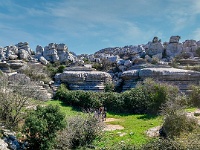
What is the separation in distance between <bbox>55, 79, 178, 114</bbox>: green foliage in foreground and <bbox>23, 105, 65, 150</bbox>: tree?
1485cm

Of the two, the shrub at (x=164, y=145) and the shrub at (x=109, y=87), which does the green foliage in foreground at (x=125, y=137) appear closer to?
the shrub at (x=164, y=145)

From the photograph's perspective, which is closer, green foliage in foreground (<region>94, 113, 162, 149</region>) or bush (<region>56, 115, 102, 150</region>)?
bush (<region>56, 115, 102, 150</region>)

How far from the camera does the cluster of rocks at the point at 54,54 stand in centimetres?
5788

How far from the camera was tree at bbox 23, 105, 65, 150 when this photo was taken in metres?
15.7

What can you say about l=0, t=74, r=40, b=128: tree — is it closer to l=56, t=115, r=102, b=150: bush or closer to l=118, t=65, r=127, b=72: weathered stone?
l=56, t=115, r=102, b=150: bush

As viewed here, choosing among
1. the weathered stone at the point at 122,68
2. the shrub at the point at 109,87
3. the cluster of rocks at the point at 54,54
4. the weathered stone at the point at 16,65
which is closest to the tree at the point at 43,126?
the shrub at the point at 109,87

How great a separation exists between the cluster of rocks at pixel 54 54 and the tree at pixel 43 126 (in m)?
39.5

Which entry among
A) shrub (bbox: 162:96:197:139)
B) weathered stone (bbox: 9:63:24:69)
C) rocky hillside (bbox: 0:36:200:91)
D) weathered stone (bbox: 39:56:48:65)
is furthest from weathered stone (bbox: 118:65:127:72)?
shrub (bbox: 162:96:197:139)

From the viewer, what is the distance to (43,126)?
1566cm

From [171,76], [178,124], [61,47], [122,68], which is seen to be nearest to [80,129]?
[178,124]

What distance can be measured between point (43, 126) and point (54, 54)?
1743 inches

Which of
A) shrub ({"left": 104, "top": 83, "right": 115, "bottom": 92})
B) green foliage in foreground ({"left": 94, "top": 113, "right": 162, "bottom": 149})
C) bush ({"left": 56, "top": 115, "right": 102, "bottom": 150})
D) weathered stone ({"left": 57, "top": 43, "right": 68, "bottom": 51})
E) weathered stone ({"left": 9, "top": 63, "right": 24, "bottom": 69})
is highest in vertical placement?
weathered stone ({"left": 57, "top": 43, "right": 68, "bottom": 51})

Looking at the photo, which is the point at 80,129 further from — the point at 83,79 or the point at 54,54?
the point at 54,54

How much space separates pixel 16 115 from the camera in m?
19.3
